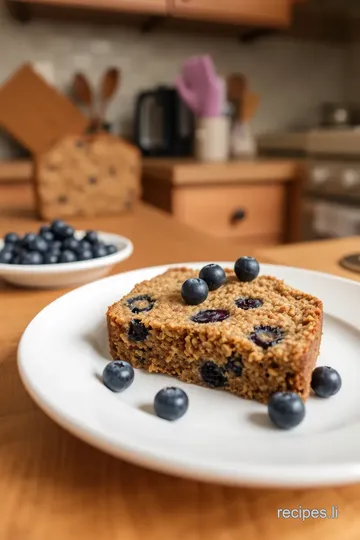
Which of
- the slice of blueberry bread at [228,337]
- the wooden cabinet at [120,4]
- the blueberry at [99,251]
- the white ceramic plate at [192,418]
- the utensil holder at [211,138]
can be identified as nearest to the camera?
the white ceramic plate at [192,418]

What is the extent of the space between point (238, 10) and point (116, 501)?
234cm

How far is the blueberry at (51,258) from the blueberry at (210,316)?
1.18ft

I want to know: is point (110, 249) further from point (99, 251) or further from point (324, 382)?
point (324, 382)

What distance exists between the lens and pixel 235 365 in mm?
486

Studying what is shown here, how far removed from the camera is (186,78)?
7.61ft

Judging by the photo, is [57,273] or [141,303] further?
[57,273]

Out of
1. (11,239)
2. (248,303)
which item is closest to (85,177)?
(11,239)

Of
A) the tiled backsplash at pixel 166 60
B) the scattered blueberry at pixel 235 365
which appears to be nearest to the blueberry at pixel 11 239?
the scattered blueberry at pixel 235 365

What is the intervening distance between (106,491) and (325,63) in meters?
3.12

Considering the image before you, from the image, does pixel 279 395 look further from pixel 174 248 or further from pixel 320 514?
pixel 174 248

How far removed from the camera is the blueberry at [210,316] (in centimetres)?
53

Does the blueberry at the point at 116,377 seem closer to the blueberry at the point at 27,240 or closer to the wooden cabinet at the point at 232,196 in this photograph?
the blueberry at the point at 27,240

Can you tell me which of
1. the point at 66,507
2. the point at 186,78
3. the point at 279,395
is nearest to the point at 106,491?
the point at 66,507

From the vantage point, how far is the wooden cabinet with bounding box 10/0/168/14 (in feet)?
6.79
